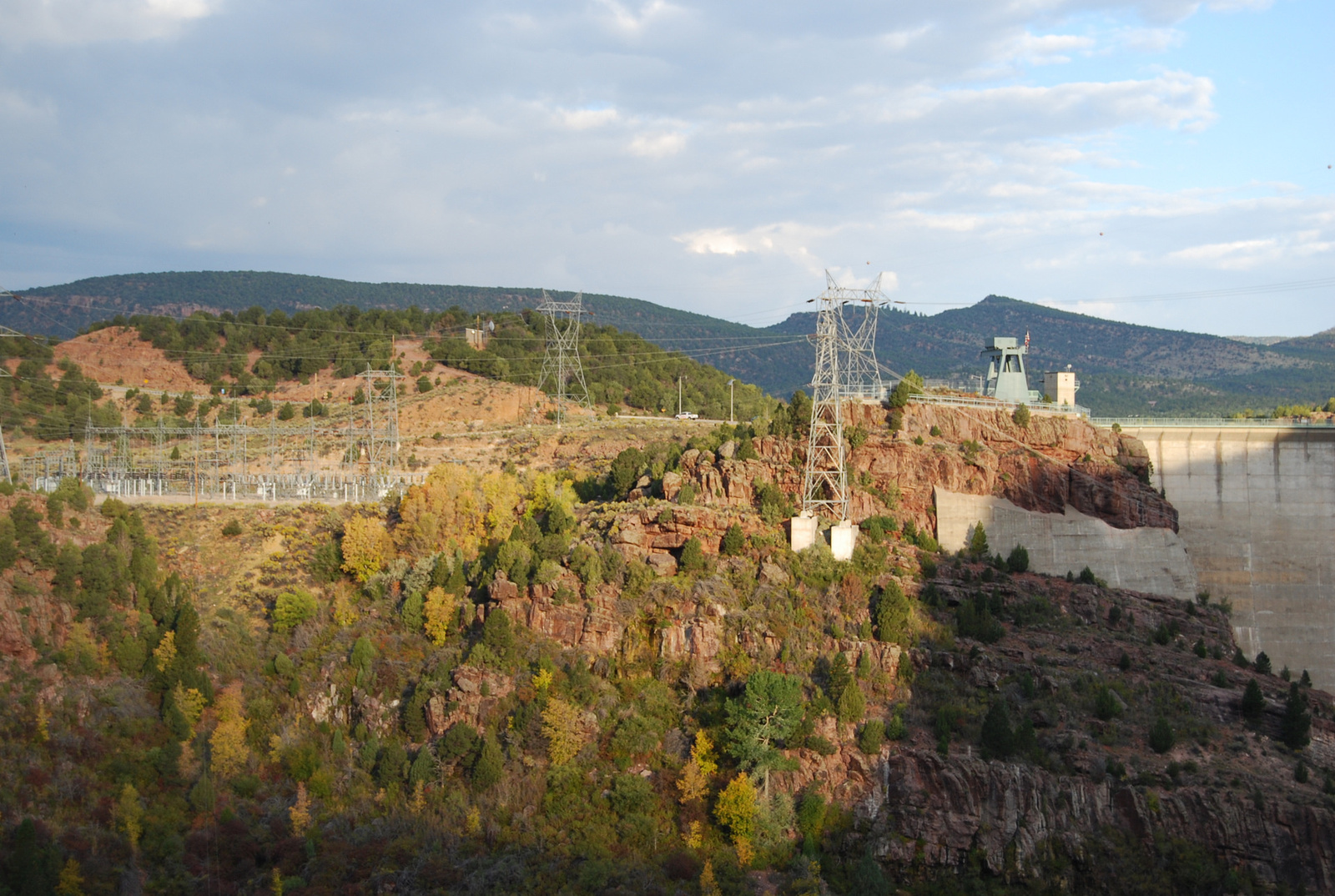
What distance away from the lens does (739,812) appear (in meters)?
52.5

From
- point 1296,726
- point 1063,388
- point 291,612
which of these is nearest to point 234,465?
point 291,612

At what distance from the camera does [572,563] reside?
64.1 meters

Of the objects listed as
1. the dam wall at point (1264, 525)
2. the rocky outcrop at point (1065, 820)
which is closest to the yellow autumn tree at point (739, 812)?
the rocky outcrop at point (1065, 820)

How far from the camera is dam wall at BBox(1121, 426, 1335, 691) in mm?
71125

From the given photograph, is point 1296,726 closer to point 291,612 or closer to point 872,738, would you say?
point 872,738

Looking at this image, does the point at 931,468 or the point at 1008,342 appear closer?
the point at 931,468

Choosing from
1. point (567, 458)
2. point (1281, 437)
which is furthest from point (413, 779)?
point (1281, 437)

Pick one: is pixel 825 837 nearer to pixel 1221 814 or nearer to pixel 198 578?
pixel 1221 814

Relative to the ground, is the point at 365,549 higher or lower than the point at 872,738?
higher

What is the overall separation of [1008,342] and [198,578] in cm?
5792

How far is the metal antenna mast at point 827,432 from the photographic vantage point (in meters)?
66.2

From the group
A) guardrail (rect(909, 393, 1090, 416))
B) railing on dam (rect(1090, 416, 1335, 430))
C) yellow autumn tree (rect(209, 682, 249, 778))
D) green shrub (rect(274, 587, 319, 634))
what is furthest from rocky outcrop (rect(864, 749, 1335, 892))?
green shrub (rect(274, 587, 319, 634))

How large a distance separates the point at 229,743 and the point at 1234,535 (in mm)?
62031

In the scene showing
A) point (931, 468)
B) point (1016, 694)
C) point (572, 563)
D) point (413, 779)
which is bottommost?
point (413, 779)
